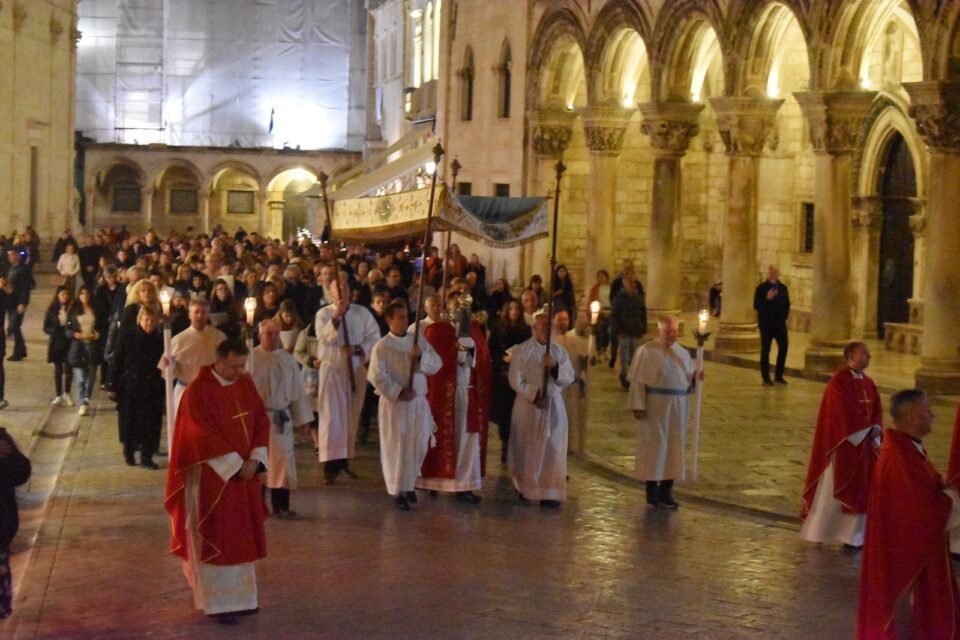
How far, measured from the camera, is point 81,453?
588 inches

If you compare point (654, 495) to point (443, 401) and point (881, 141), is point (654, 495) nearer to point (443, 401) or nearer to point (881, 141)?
point (443, 401)

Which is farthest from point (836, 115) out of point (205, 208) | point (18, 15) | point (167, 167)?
point (167, 167)

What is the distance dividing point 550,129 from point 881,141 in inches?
286

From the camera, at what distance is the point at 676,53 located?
24656 mm

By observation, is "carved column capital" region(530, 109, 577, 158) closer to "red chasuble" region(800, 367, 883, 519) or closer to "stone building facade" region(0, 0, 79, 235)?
"stone building facade" region(0, 0, 79, 235)

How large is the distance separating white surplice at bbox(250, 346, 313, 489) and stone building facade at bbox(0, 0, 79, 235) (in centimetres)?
2938

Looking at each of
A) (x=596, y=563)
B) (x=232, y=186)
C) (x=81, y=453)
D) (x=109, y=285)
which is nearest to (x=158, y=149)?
(x=232, y=186)

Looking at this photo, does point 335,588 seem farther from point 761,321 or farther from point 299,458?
point 761,321

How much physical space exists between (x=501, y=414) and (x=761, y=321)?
21.2ft

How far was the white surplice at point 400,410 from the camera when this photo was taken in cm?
1217

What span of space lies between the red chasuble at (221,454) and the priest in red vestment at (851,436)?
4.01 m

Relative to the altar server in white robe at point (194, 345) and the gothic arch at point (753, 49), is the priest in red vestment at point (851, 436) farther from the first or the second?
the gothic arch at point (753, 49)

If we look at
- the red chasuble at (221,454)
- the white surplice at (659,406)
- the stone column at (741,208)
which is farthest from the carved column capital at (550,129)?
the red chasuble at (221,454)

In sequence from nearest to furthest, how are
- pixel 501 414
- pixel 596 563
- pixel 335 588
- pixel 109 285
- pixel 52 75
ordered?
pixel 335 588, pixel 596 563, pixel 501 414, pixel 109 285, pixel 52 75
